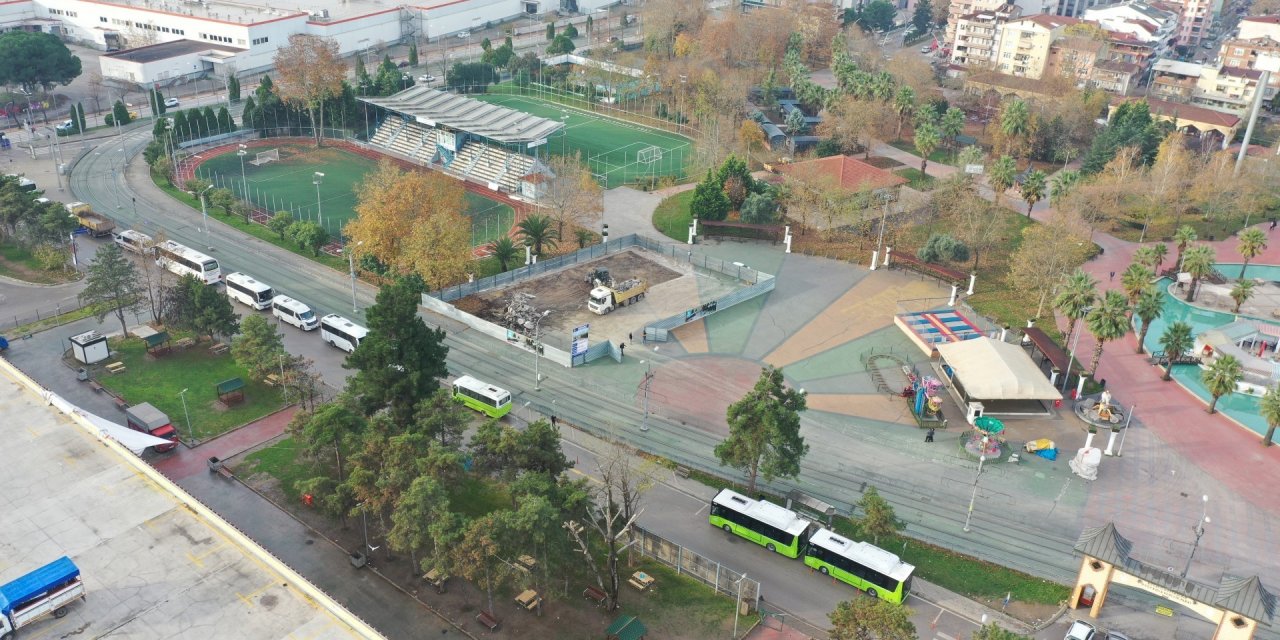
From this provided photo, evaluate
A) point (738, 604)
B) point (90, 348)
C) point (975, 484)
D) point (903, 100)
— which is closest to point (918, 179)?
point (903, 100)

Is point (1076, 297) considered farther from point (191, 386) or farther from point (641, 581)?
point (191, 386)

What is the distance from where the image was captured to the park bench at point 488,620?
148ft

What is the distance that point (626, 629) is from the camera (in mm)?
44562

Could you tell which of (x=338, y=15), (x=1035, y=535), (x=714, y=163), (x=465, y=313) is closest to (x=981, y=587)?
(x=1035, y=535)

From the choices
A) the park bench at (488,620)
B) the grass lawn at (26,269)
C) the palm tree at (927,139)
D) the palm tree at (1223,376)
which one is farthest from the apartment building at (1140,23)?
the park bench at (488,620)

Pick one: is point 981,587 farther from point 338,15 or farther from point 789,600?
point 338,15

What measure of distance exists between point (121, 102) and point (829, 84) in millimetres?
104542

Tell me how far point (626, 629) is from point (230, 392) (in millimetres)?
33426

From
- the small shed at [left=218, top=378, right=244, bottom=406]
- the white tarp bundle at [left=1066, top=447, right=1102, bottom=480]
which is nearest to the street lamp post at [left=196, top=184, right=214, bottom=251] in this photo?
the small shed at [left=218, top=378, right=244, bottom=406]

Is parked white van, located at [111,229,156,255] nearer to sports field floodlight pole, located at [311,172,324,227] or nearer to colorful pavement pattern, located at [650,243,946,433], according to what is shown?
sports field floodlight pole, located at [311,172,324,227]

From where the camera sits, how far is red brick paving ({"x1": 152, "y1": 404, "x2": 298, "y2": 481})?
186ft

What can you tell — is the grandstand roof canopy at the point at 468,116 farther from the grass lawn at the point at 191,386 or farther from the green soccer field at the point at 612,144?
the grass lawn at the point at 191,386

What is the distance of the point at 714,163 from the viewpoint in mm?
108562

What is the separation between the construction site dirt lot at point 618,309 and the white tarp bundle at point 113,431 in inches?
1060
